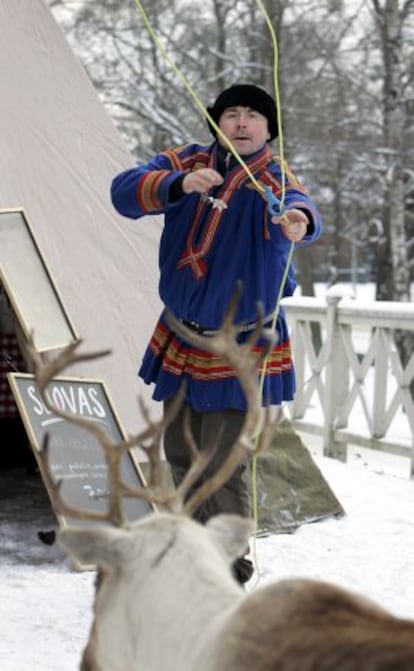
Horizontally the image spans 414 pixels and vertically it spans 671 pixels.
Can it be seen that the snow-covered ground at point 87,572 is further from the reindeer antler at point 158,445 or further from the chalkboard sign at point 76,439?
the reindeer antler at point 158,445

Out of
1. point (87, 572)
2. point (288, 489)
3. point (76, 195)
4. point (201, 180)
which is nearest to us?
point (201, 180)

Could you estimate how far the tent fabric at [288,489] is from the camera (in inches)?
197

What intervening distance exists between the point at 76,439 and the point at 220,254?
4.38 feet

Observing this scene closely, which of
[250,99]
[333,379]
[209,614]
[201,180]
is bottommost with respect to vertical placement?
[333,379]

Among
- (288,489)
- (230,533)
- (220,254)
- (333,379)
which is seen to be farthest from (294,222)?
(333,379)

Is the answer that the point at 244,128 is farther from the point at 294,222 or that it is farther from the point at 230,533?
the point at 230,533

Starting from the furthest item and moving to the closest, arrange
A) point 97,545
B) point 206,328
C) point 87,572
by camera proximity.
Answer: point 87,572, point 206,328, point 97,545

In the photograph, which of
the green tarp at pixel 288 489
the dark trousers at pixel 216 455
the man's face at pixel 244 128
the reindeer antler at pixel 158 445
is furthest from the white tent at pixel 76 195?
the reindeer antler at pixel 158 445

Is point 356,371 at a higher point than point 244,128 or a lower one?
lower

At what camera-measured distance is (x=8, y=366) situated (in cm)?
601

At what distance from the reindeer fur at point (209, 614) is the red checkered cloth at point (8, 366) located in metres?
3.96

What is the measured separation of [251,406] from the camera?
2.22 metres

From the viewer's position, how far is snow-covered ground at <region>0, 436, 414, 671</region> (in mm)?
3676

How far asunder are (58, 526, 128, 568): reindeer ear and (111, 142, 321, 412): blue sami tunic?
1.56 m
